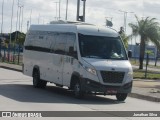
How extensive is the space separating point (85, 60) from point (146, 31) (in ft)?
129

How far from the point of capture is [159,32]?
57219 mm

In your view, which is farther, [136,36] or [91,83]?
[136,36]

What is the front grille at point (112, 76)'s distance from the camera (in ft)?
61.4

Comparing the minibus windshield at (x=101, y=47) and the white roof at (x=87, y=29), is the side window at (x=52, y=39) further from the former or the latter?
the minibus windshield at (x=101, y=47)

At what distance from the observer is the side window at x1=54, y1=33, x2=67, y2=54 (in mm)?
20798

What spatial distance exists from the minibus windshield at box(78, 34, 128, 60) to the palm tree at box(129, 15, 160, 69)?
36.0m

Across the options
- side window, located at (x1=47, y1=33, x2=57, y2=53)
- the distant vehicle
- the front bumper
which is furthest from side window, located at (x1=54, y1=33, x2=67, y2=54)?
the front bumper

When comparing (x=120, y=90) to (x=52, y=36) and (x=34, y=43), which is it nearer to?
(x=52, y=36)

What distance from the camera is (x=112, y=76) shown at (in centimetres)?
1884

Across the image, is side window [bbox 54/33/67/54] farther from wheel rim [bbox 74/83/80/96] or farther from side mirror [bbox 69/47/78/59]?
wheel rim [bbox 74/83/80/96]

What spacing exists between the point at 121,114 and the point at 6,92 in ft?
21.6

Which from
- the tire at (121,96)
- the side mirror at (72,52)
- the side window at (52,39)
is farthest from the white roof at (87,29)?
the tire at (121,96)

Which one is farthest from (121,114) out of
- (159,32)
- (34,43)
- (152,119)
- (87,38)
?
(159,32)

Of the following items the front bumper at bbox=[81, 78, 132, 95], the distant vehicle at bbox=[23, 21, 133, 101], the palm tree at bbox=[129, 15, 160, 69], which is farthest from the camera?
the palm tree at bbox=[129, 15, 160, 69]
